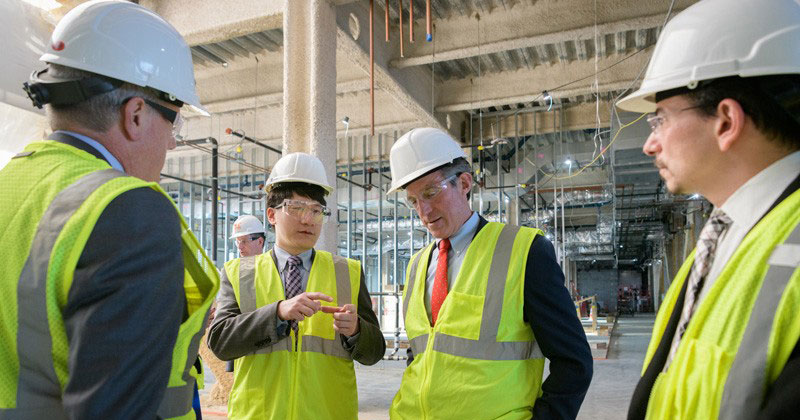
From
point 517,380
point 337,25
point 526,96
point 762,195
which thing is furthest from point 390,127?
point 762,195

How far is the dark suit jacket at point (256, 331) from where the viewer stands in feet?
7.77

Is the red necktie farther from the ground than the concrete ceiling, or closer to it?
closer to it

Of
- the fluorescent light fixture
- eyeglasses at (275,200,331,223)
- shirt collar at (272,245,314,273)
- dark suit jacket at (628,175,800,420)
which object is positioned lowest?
dark suit jacket at (628,175,800,420)

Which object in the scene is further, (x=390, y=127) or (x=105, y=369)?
(x=390, y=127)

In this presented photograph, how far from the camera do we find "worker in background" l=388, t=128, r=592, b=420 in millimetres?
2023

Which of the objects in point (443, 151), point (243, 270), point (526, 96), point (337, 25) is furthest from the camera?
point (526, 96)

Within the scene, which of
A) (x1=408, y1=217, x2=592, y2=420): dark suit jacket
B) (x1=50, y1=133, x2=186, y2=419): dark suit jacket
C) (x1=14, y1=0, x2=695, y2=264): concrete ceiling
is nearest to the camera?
(x1=50, y1=133, x2=186, y2=419): dark suit jacket

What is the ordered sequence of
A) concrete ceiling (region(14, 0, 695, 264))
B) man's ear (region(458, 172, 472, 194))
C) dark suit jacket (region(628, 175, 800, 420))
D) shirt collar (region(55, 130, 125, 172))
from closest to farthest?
dark suit jacket (region(628, 175, 800, 420)) → shirt collar (region(55, 130, 125, 172)) → man's ear (region(458, 172, 472, 194)) → concrete ceiling (region(14, 0, 695, 264))

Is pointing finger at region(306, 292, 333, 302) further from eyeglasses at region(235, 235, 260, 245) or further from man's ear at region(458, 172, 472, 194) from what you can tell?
eyeglasses at region(235, 235, 260, 245)

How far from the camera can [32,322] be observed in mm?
1084

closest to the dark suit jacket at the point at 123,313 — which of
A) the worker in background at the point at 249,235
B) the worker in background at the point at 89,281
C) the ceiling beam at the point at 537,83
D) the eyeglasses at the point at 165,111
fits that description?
the worker in background at the point at 89,281

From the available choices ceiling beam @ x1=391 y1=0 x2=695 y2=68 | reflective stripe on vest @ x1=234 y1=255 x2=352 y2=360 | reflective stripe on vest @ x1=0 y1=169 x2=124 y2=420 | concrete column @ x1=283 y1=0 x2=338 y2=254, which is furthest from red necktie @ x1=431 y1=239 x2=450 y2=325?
ceiling beam @ x1=391 y1=0 x2=695 y2=68

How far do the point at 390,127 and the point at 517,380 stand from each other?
393 inches

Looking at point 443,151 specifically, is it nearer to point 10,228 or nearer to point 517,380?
point 517,380
